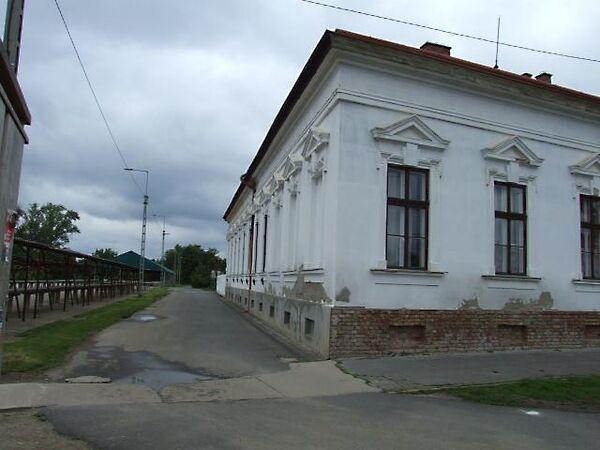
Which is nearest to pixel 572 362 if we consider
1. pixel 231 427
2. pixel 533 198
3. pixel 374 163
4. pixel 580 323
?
pixel 580 323

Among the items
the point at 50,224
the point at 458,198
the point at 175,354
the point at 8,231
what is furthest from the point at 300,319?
the point at 50,224

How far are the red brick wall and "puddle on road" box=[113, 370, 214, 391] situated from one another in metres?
3.08

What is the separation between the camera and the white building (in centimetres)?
1207

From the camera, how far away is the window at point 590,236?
49.8 feet

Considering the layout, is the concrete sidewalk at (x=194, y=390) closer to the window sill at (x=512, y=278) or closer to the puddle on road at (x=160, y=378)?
the puddle on road at (x=160, y=378)

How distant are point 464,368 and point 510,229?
4756 mm

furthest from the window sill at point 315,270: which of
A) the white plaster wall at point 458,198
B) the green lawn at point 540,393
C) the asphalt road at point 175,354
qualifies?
the green lawn at point 540,393

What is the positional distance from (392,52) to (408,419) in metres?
8.42

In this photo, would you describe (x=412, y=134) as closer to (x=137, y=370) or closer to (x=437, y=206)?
(x=437, y=206)

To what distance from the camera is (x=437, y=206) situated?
510 inches

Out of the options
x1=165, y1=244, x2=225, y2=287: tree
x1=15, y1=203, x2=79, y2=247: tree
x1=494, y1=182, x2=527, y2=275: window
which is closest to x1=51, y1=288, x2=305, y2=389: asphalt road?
x1=494, y1=182, x2=527, y2=275: window

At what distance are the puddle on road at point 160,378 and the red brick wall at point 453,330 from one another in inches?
121

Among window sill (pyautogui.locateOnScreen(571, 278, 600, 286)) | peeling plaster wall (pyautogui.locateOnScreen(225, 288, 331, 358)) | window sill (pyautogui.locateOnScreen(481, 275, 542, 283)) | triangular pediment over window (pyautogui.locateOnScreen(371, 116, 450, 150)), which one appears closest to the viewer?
peeling plaster wall (pyautogui.locateOnScreen(225, 288, 331, 358))

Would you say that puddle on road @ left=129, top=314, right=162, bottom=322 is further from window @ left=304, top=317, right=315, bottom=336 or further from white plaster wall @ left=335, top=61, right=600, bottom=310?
white plaster wall @ left=335, top=61, right=600, bottom=310
